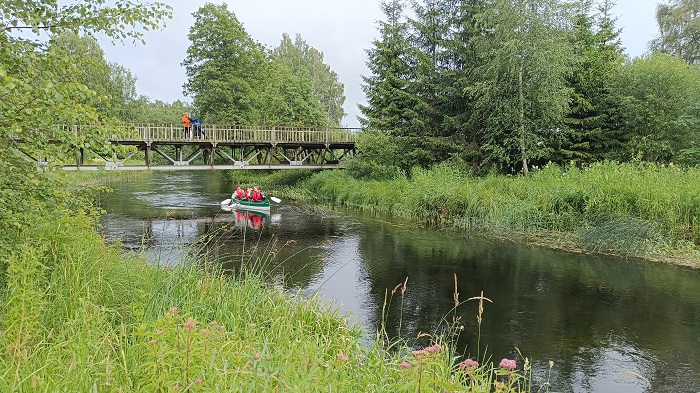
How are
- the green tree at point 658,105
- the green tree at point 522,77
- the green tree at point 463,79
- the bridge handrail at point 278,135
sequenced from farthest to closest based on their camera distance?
the bridge handrail at point 278,135
the green tree at point 463,79
the green tree at point 522,77
the green tree at point 658,105

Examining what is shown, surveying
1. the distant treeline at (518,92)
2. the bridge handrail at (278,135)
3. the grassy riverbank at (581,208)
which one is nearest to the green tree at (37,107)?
the grassy riverbank at (581,208)

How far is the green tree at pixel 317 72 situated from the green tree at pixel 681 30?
1296 inches

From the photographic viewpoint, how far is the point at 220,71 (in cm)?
3831

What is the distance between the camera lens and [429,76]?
83.9ft

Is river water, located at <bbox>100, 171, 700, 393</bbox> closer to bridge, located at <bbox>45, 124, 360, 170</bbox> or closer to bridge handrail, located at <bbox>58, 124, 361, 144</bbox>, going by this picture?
bridge, located at <bbox>45, 124, 360, 170</bbox>

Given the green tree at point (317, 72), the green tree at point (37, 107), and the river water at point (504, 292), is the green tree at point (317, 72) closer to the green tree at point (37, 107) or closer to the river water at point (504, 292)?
the river water at point (504, 292)

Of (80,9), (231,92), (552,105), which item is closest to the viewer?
(80,9)

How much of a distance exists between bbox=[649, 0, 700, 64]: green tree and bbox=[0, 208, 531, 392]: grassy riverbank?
3615 cm

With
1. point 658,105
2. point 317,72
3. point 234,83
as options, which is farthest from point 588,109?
point 317,72

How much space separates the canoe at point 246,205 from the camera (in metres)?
20.9

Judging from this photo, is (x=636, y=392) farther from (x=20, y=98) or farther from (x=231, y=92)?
(x=231, y=92)

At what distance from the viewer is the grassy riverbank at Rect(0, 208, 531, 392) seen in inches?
104

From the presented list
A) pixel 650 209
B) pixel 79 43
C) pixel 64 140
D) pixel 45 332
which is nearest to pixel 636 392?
pixel 45 332

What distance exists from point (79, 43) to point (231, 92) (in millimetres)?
17792
